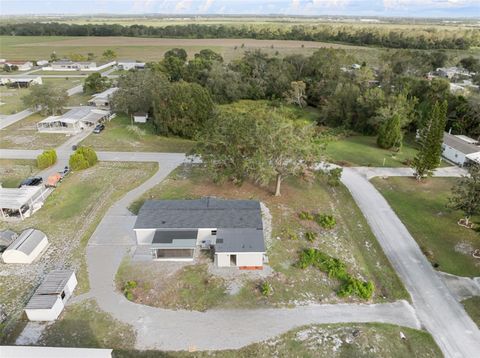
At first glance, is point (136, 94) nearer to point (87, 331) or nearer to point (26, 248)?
point (26, 248)

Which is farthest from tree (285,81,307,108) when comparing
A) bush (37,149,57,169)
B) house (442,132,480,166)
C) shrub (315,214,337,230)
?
bush (37,149,57,169)

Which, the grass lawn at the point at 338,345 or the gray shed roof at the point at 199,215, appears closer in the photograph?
the grass lawn at the point at 338,345

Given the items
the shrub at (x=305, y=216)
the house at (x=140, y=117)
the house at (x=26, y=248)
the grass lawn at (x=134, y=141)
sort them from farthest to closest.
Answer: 1. the house at (x=140, y=117)
2. the grass lawn at (x=134, y=141)
3. the shrub at (x=305, y=216)
4. the house at (x=26, y=248)

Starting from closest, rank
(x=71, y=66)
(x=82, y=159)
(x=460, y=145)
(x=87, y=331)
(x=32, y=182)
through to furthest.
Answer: (x=87, y=331) < (x=32, y=182) < (x=82, y=159) < (x=460, y=145) < (x=71, y=66)

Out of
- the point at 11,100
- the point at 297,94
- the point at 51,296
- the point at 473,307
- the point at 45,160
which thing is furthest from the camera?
the point at 11,100

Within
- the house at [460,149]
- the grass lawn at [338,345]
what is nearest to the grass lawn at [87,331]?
the grass lawn at [338,345]

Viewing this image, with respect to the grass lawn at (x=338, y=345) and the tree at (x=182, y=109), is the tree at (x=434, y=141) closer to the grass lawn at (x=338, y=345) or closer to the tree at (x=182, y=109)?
the grass lawn at (x=338, y=345)

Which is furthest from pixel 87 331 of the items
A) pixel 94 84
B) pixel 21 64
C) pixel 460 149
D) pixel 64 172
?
pixel 21 64
